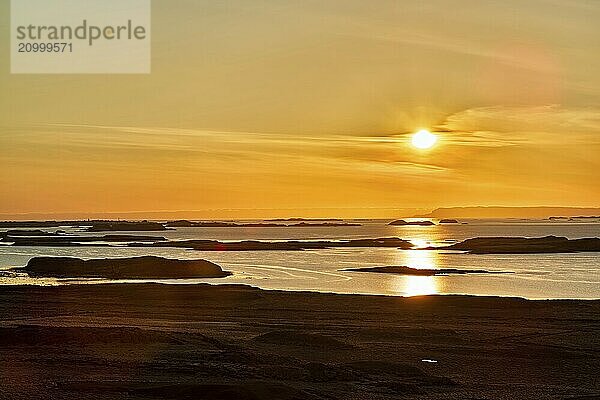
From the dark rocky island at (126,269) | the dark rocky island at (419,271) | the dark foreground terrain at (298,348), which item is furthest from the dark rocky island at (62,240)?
the dark foreground terrain at (298,348)

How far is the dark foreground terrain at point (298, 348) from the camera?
59.6ft

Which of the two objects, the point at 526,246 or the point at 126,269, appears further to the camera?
the point at 526,246

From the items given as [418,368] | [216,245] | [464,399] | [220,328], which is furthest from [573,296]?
[216,245]

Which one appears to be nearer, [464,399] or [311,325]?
[464,399]

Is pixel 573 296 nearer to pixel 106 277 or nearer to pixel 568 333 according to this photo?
pixel 568 333

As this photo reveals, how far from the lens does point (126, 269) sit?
60.6 meters

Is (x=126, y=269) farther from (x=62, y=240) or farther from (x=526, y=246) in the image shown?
(x=62, y=240)

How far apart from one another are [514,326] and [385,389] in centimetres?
1272

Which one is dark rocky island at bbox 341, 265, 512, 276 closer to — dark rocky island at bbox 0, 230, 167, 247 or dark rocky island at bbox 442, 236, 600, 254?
dark rocky island at bbox 442, 236, 600, 254

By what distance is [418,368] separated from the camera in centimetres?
2067

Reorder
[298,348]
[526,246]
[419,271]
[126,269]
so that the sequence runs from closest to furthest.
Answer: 1. [298,348]
2. [126,269]
3. [419,271]
4. [526,246]

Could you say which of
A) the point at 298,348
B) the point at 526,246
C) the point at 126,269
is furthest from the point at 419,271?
the point at 526,246

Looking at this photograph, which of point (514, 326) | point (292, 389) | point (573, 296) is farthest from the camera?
point (573, 296)

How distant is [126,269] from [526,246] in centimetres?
6637
